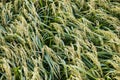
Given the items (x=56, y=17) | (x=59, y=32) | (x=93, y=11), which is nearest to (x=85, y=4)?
(x=93, y=11)

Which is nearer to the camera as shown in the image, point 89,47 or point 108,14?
point 89,47

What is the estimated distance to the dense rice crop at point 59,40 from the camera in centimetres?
277

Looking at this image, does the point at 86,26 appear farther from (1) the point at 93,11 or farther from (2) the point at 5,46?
Result: (2) the point at 5,46

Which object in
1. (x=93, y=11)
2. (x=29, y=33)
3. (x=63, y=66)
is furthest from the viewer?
(x=93, y=11)

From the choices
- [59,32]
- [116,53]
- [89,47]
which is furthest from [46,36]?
[116,53]

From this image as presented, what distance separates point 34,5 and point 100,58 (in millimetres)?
1083

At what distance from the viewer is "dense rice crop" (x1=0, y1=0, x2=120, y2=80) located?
9.09 feet

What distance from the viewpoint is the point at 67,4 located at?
142 inches

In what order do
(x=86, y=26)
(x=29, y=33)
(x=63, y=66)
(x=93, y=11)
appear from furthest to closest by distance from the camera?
(x=93, y=11), (x=86, y=26), (x=29, y=33), (x=63, y=66)

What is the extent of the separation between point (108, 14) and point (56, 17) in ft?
2.25

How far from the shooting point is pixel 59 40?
3.04m

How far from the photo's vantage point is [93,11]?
3613 millimetres

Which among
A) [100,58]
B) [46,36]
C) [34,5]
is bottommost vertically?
[100,58]

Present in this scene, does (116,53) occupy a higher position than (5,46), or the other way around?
(5,46)
